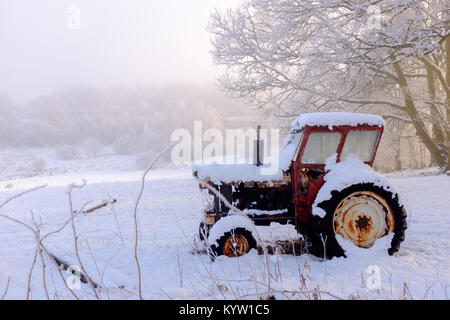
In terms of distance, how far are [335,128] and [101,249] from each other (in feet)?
11.9

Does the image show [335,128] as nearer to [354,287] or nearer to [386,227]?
[386,227]

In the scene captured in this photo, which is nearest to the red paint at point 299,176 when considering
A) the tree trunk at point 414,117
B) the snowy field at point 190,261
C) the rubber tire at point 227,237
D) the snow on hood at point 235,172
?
the snow on hood at point 235,172

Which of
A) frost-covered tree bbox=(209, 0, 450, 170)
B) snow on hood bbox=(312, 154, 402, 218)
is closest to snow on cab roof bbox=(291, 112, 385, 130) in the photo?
snow on hood bbox=(312, 154, 402, 218)

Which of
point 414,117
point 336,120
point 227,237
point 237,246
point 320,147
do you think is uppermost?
point 414,117

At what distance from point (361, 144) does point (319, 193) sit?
97 centimetres

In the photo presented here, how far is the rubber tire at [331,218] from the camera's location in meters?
3.69

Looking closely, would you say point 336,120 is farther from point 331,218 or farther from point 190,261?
point 190,261

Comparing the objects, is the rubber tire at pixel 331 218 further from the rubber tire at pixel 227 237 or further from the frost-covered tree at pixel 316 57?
the frost-covered tree at pixel 316 57

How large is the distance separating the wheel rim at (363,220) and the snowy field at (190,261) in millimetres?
155

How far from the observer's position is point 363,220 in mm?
3791

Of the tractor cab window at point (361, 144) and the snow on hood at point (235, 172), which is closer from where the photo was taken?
the snow on hood at point (235, 172)

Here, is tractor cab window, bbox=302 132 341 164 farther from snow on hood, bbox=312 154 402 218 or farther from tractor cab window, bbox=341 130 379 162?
snow on hood, bbox=312 154 402 218

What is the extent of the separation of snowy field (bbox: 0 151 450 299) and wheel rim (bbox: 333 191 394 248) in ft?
0.51

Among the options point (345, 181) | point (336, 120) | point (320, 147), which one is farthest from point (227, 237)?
point (336, 120)
